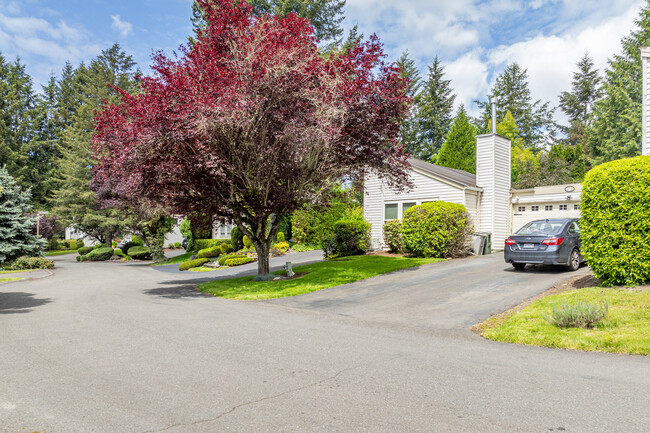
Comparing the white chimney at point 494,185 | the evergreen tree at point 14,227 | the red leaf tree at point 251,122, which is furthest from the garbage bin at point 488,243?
the evergreen tree at point 14,227

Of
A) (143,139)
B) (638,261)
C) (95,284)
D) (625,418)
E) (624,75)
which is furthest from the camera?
(624,75)

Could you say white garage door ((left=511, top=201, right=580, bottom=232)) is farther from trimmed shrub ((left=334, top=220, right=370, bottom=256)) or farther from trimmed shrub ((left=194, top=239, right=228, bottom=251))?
trimmed shrub ((left=194, top=239, right=228, bottom=251))

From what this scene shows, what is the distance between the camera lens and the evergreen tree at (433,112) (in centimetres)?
5088

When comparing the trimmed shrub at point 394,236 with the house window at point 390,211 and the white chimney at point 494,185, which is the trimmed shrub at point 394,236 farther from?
the white chimney at point 494,185

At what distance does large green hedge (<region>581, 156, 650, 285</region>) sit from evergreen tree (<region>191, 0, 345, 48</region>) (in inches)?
1373

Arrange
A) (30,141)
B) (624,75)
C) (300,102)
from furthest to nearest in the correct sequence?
1. (30,141)
2. (624,75)
3. (300,102)

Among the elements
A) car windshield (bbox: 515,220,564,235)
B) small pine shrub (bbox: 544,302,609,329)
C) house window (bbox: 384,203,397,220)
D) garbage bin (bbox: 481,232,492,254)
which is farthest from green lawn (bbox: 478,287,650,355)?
house window (bbox: 384,203,397,220)

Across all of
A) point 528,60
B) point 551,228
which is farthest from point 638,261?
point 528,60

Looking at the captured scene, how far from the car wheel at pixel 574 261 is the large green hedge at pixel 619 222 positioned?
3404mm

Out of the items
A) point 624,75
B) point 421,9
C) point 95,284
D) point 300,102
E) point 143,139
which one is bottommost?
point 95,284

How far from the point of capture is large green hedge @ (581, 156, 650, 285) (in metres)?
8.42

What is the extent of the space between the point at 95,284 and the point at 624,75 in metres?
47.0

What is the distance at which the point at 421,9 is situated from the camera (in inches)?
649

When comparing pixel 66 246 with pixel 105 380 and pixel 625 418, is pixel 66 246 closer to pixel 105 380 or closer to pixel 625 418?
pixel 105 380
